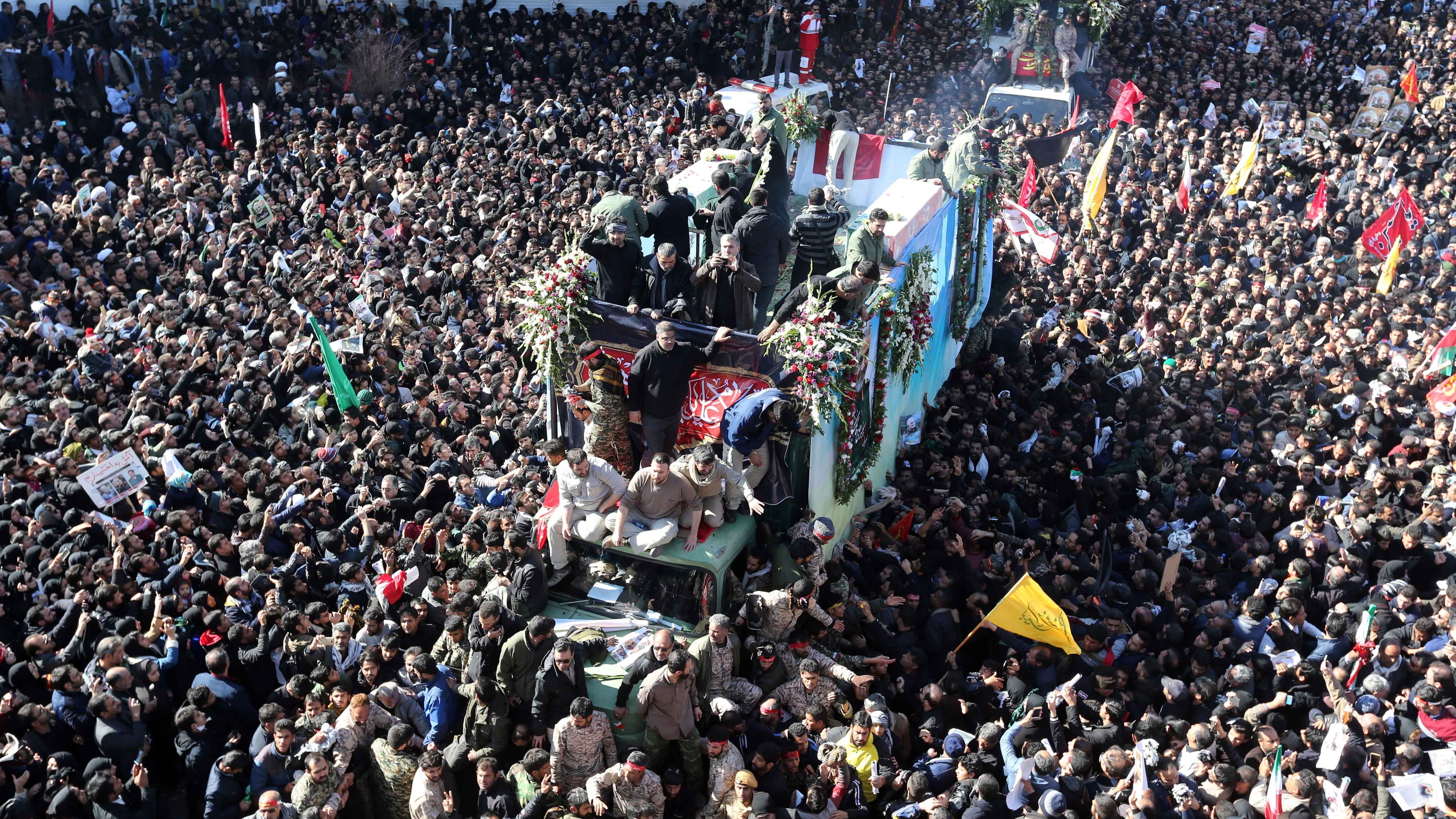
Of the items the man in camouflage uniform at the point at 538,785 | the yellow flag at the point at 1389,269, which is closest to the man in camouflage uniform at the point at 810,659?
the man in camouflage uniform at the point at 538,785

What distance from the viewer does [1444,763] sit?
9.16 m

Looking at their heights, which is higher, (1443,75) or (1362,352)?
(1443,75)

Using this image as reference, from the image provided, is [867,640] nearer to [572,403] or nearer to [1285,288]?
[572,403]

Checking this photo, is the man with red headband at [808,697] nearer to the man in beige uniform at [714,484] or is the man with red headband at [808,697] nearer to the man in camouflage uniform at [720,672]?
the man in camouflage uniform at [720,672]

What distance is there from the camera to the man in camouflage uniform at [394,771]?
873 centimetres

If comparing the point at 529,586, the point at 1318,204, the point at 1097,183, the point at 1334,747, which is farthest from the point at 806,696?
the point at 1318,204

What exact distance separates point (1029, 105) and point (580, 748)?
A: 815 inches

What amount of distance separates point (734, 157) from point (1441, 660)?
30.6 ft

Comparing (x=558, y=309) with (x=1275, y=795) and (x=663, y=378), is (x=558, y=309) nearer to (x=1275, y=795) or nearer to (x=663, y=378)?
(x=663, y=378)

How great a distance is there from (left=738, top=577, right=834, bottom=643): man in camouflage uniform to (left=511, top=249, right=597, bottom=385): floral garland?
2.88m

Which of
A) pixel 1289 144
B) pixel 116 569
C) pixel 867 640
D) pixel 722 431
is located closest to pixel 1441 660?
pixel 867 640

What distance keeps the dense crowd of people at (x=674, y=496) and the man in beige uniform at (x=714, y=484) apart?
0.12 ft

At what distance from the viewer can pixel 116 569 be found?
10.6 meters

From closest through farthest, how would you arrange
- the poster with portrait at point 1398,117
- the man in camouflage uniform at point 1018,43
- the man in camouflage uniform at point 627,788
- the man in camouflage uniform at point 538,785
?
the man in camouflage uniform at point 627,788 → the man in camouflage uniform at point 538,785 → the poster with portrait at point 1398,117 → the man in camouflage uniform at point 1018,43
